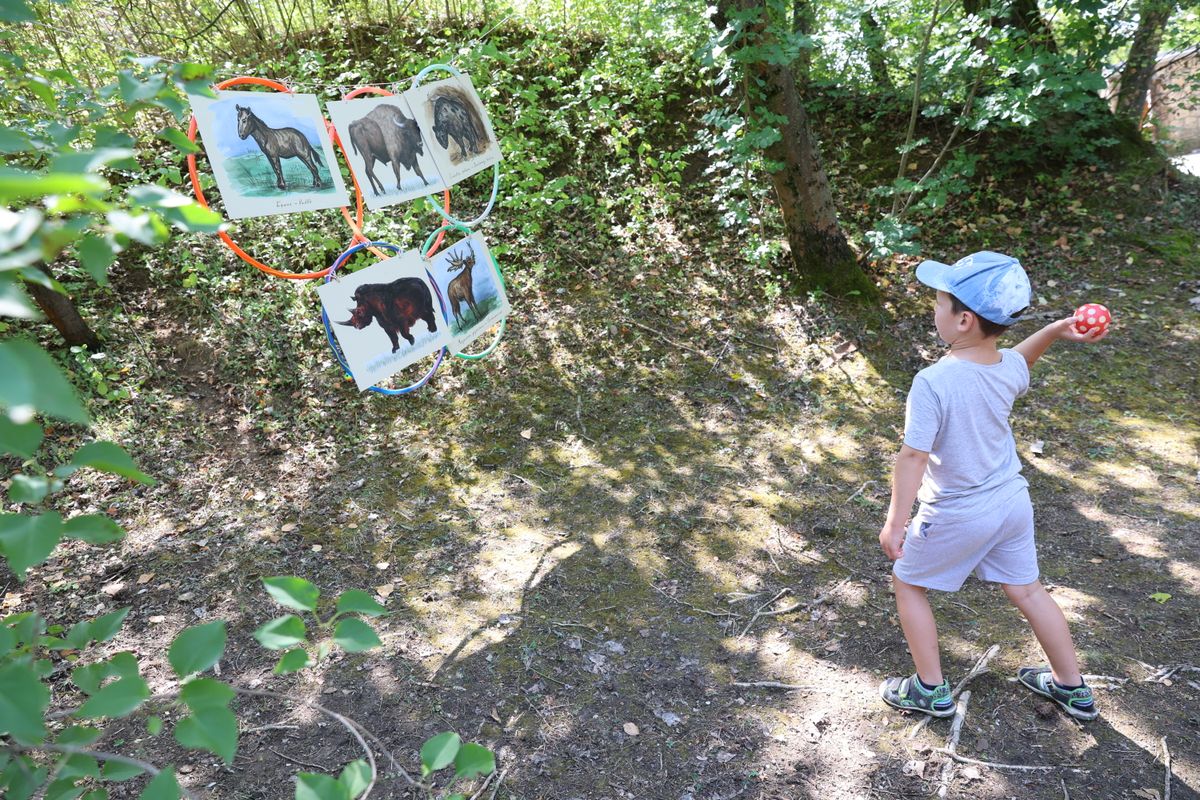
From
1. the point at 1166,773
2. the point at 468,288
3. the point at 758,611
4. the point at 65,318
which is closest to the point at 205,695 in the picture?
the point at 758,611

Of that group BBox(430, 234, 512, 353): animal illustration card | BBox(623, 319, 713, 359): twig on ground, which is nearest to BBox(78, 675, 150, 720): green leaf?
BBox(430, 234, 512, 353): animal illustration card

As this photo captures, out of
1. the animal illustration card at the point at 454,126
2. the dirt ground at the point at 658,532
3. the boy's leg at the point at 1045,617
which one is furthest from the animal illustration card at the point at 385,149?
the boy's leg at the point at 1045,617

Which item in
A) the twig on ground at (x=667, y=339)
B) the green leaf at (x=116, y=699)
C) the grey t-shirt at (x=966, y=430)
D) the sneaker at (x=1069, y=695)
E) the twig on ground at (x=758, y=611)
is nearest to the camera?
the green leaf at (x=116, y=699)

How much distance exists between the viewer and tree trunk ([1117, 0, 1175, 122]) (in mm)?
5316

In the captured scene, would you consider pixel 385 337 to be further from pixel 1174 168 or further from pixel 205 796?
pixel 1174 168

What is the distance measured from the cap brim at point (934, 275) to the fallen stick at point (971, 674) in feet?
4.61

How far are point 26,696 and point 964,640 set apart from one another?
293cm

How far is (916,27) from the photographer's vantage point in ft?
17.7

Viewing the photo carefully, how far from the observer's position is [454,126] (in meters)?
3.63

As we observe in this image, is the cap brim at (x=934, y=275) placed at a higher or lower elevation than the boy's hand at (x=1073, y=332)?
higher

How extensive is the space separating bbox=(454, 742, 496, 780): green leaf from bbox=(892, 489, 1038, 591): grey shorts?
1.73 metres

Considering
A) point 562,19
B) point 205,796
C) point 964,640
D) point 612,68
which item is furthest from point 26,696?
point 562,19

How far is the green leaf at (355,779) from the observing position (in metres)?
0.92

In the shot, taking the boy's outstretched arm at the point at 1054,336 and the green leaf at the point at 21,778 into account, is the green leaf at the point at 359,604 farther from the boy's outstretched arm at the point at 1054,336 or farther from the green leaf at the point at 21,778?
the boy's outstretched arm at the point at 1054,336
